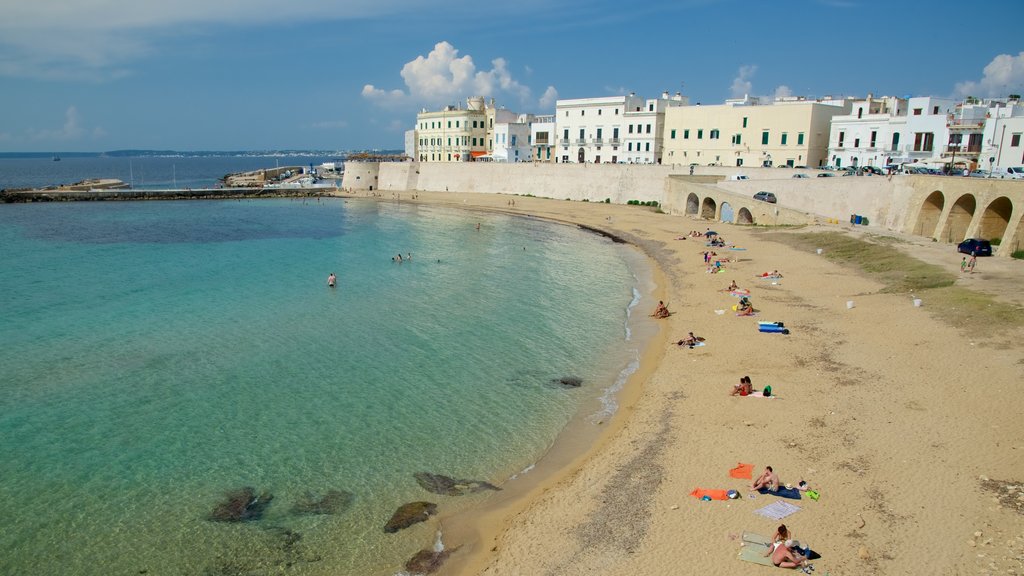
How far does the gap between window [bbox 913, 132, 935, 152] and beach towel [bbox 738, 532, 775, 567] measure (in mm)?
45334

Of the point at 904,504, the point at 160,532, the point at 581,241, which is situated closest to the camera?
the point at 904,504

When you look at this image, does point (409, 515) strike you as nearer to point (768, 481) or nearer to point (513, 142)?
point (768, 481)

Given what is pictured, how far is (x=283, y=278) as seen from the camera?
118 ft

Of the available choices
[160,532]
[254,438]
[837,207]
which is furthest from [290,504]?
[837,207]

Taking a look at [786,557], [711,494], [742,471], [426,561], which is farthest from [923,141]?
[426,561]

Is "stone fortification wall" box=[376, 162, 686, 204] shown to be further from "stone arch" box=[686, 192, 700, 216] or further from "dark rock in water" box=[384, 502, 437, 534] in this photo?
"dark rock in water" box=[384, 502, 437, 534]

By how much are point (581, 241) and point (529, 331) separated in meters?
23.3

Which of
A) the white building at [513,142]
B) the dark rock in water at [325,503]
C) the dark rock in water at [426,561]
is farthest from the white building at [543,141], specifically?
the dark rock in water at [426,561]

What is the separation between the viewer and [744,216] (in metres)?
46.9

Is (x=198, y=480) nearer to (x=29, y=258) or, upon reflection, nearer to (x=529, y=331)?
(x=529, y=331)

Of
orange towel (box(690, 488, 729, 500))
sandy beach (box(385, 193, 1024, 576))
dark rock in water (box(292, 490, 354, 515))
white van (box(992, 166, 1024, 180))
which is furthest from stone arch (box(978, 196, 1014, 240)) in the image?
dark rock in water (box(292, 490, 354, 515))

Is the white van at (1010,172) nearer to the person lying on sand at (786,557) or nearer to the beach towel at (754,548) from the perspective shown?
the beach towel at (754,548)

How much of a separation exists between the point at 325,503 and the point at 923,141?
4918 cm

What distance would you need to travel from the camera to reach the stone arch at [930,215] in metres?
35.2
